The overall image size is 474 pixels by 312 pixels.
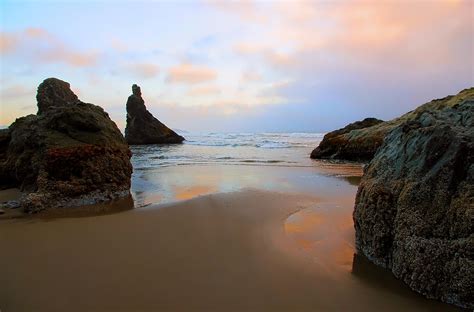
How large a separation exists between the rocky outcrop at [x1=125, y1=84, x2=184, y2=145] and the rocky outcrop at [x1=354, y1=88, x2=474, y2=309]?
131 feet

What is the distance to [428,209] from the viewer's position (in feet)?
11.9

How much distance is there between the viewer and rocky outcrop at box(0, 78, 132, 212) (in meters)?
7.54

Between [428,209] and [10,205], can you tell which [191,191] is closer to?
[10,205]

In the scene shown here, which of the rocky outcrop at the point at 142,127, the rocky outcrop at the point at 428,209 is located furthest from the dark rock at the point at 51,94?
the rocky outcrop at the point at 142,127

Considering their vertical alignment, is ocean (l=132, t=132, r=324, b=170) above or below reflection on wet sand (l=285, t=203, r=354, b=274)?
above

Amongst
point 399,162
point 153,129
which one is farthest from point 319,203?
point 153,129

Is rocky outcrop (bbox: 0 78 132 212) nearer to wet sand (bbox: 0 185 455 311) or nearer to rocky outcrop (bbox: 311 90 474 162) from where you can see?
wet sand (bbox: 0 185 455 311)

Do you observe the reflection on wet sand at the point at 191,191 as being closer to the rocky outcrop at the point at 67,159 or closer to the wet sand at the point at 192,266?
the rocky outcrop at the point at 67,159

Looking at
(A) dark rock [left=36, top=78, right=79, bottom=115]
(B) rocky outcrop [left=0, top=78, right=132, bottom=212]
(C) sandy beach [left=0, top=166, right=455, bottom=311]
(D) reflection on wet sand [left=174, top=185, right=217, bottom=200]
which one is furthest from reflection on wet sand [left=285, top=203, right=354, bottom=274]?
(A) dark rock [left=36, top=78, right=79, bottom=115]

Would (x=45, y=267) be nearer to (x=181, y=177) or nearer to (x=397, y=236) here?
(x=397, y=236)

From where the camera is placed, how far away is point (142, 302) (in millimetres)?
A: 3469

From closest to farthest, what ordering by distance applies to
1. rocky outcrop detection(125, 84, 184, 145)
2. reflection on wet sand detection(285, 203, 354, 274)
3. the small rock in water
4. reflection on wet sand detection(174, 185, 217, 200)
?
reflection on wet sand detection(285, 203, 354, 274) → the small rock in water → reflection on wet sand detection(174, 185, 217, 200) → rocky outcrop detection(125, 84, 184, 145)

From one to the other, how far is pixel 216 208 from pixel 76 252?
3014 mm

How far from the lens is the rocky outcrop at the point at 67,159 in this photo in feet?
24.7
